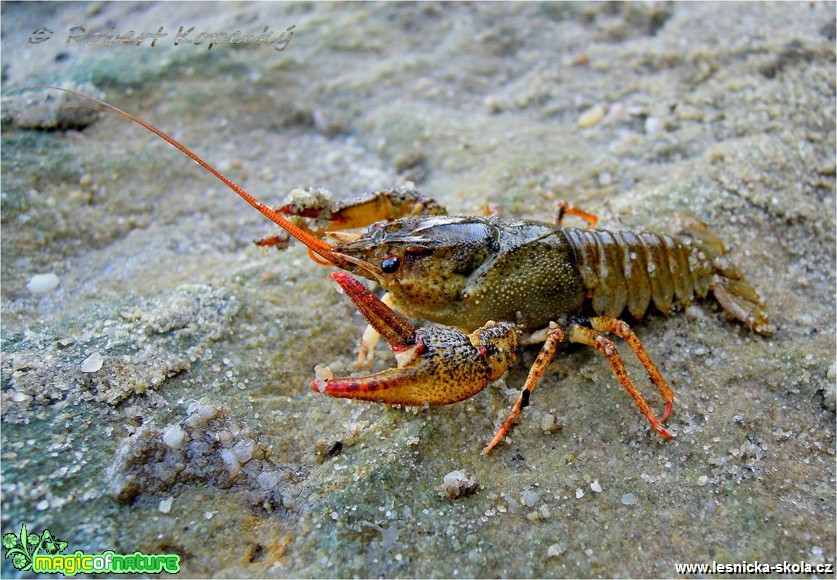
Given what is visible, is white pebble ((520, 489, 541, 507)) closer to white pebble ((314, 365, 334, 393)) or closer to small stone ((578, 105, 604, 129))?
white pebble ((314, 365, 334, 393))

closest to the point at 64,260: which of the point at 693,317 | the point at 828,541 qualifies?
the point at 693,317

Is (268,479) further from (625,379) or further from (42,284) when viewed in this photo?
(42,284)

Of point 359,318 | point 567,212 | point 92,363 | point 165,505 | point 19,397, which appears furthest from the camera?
point 567,212

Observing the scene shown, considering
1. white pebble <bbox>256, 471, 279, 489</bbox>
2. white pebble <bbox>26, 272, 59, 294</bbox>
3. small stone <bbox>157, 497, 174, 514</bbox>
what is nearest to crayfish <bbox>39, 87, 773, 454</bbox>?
white pebble <bbox>256, 471, 279, 489</bbox>

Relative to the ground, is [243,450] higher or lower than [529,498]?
higher

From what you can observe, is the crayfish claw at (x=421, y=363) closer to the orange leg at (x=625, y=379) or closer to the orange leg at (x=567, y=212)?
the orange leg at (x=625, y=379)

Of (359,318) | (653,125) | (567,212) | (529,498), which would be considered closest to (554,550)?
(529,498)

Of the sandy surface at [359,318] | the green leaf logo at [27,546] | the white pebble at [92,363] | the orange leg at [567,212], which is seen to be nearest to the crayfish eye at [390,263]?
the sandy surface at [359,318]

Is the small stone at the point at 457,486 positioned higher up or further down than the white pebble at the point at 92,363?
further down
